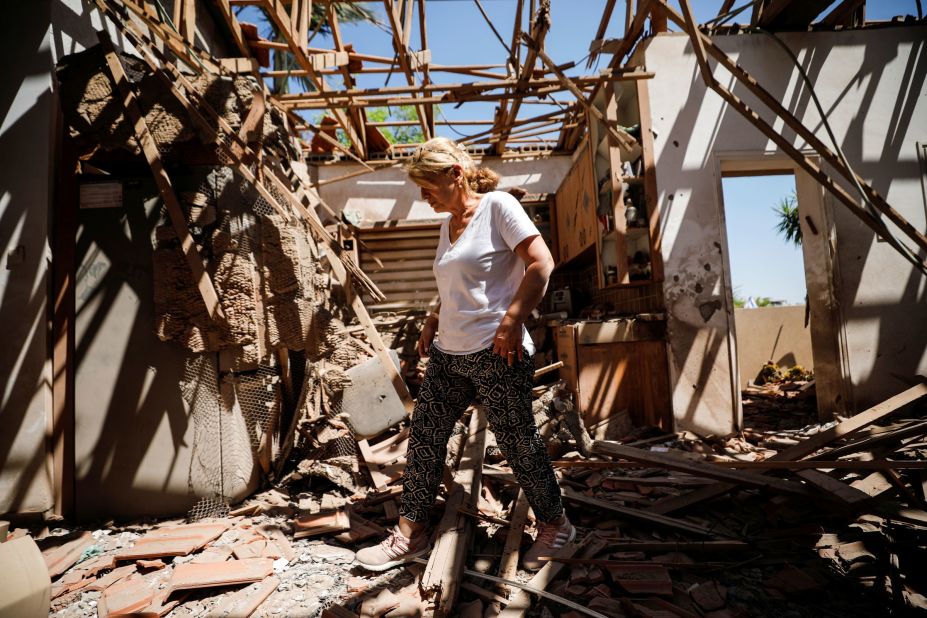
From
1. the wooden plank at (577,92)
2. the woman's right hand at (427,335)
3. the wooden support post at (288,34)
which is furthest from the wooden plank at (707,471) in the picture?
the wooden support post at (288,34)

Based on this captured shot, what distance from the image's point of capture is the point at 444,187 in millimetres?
2254

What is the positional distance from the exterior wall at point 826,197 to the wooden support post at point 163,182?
4.64 metres

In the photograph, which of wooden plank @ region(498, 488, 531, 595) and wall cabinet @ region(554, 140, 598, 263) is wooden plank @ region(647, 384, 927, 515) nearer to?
wooden plank @ region(498, 488, 531, 595)

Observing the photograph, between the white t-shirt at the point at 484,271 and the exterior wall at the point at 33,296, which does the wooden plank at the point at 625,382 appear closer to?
the white t-shirt at the point at 484,271

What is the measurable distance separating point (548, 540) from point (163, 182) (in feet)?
11.5

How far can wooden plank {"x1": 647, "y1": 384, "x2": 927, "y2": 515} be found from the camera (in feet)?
9.60

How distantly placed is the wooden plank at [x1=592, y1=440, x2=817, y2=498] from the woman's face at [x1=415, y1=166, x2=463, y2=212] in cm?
212

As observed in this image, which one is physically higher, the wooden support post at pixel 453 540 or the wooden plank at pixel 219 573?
the wooden support post at pixel 453 540

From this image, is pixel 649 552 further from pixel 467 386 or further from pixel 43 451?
pixel 43 451

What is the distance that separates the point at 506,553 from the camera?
2422 millimetres

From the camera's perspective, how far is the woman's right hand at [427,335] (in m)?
2.63

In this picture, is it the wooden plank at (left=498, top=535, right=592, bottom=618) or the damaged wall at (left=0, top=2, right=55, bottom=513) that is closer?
the wooden plank at (left=498, top=535, right=592, bottom=618)

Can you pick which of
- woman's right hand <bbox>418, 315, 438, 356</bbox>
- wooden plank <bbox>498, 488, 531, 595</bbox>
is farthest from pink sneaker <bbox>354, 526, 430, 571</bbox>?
woman's right hand <bbox>418, 315, 438, 356</bbox>

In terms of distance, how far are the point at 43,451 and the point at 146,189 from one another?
2.11m
